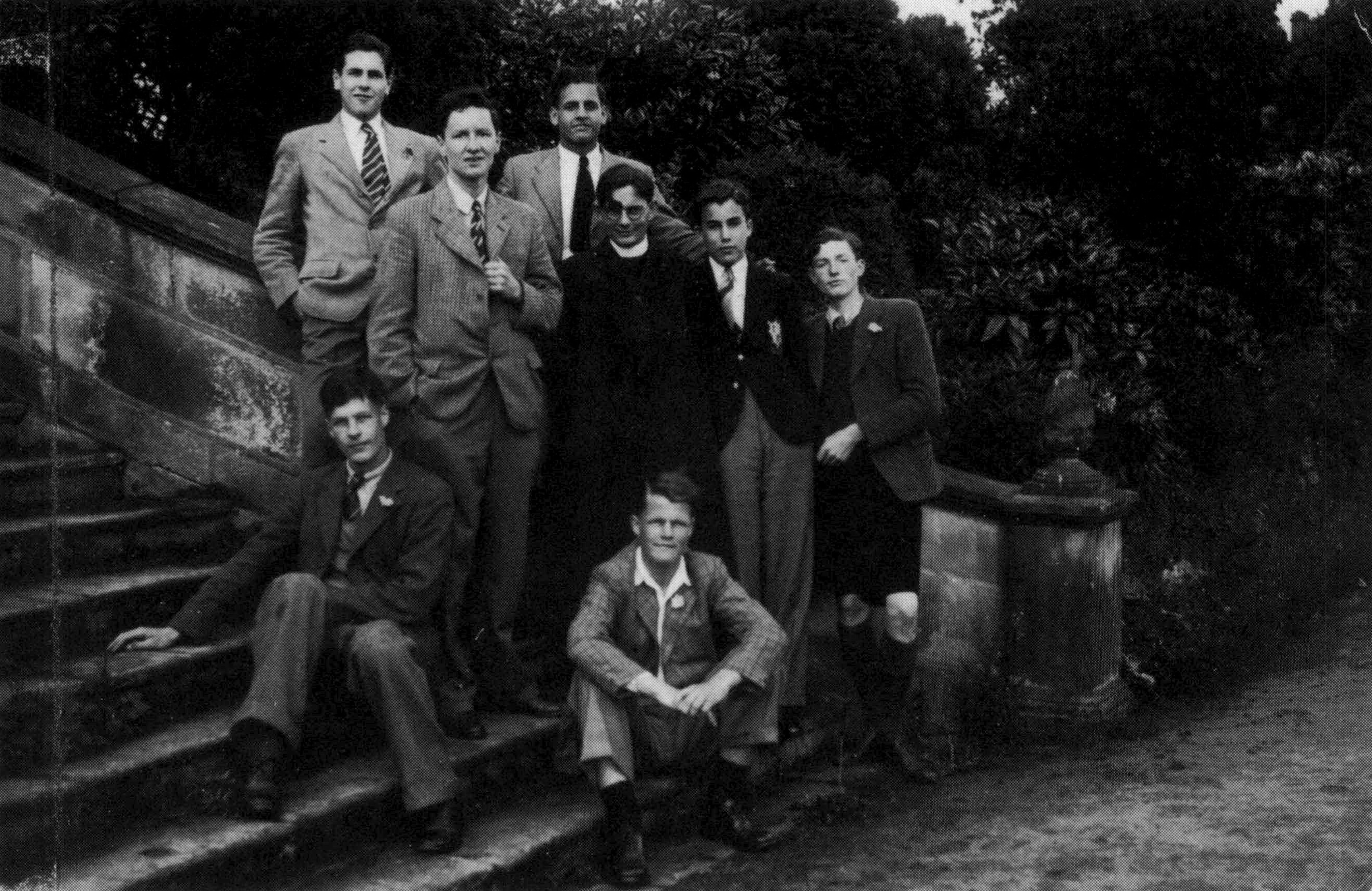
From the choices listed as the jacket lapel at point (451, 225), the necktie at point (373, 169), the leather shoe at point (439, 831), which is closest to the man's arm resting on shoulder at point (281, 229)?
the necktie at point (373, 169)

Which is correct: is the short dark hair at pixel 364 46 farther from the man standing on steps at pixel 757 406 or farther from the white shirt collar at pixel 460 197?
the man standing on steps at pixel 757 406

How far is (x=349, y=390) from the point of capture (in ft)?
15.9

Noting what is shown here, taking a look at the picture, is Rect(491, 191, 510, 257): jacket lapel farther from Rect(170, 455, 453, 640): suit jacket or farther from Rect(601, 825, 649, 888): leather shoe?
Rect(601, 825, 649, 888): leather shoe

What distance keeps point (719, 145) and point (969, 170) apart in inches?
96.6

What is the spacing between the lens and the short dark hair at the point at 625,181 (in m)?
5.36

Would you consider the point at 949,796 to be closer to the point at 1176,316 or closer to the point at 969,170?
the point at 1176,316

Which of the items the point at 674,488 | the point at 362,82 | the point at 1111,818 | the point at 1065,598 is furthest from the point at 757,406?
the point at 1065,598

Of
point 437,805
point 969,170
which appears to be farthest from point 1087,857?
point 969,170

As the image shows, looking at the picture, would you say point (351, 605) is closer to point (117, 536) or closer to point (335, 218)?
point (117, 536)

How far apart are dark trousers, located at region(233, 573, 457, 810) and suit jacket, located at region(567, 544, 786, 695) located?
539 millimetres

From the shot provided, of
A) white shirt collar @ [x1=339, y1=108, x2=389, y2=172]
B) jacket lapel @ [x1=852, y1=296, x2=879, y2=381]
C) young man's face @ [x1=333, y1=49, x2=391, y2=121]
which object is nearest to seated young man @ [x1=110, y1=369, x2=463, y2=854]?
white shirt collar @ [x1=339, y1=108, x2=389, y2=172]

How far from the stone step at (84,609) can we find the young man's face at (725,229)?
2.09m

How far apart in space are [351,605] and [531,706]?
2.95ft

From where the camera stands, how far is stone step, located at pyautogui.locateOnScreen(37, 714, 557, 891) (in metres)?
3.99
